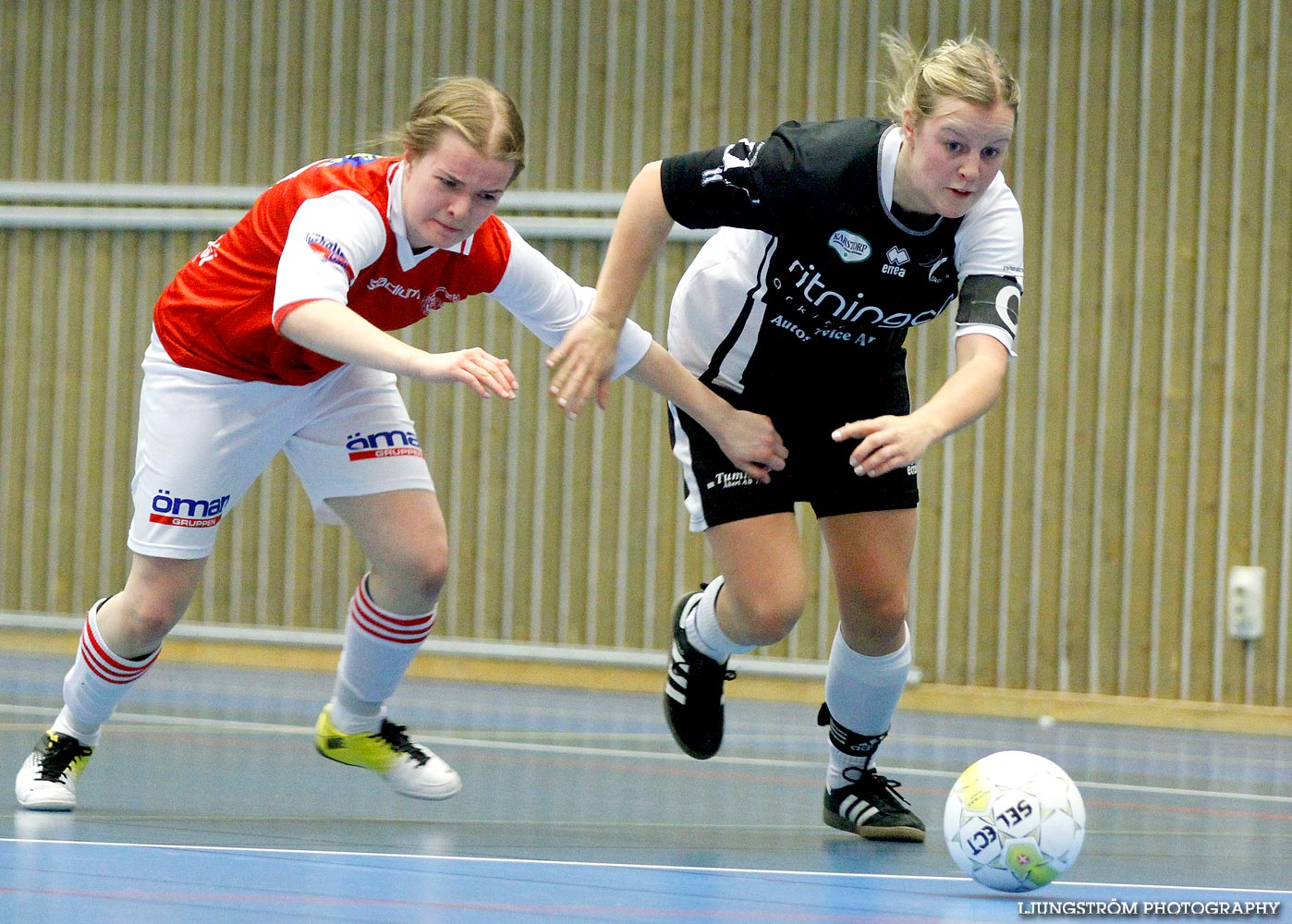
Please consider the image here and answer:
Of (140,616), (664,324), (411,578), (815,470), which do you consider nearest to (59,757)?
(140,616)

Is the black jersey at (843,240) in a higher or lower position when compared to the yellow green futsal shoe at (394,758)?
higher

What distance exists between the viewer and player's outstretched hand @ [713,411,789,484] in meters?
3.70

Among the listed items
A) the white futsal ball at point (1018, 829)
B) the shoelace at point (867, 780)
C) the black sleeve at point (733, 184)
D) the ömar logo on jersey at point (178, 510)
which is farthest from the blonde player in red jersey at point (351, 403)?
the white futsal ball at point (1018, 829)

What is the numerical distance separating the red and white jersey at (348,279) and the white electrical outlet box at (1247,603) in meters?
4.72

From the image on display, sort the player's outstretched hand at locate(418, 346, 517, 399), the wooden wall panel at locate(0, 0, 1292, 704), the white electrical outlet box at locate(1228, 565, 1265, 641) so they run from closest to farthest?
the player's outstretched hand at locate(418, 346, 517, 399)
the white electrical outlet box at locate(1228, 565, 1265, 641)
the wooden wall panel at locate(0, 0, 1292, 704)

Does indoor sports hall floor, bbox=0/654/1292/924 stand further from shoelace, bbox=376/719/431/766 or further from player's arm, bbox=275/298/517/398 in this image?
player's arm, bbox=275/298/517/398

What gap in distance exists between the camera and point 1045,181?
26.2 feet

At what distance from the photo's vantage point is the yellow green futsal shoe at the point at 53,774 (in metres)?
3.66

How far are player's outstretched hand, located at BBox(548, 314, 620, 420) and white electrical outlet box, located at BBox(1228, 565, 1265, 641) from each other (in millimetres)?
4878

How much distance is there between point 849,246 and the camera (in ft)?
11.8

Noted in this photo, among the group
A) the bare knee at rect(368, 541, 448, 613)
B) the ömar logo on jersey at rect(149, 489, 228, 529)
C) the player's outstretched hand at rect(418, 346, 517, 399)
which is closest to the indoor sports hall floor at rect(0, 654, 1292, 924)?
the bare knee at rect(368, 541, 448, 613)

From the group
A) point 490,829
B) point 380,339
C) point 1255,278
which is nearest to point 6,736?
point 490,829

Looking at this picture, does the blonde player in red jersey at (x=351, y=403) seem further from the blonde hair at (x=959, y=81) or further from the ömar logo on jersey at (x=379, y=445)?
the blonde hair at (x=959, y=81)

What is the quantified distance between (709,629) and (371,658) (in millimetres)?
845
